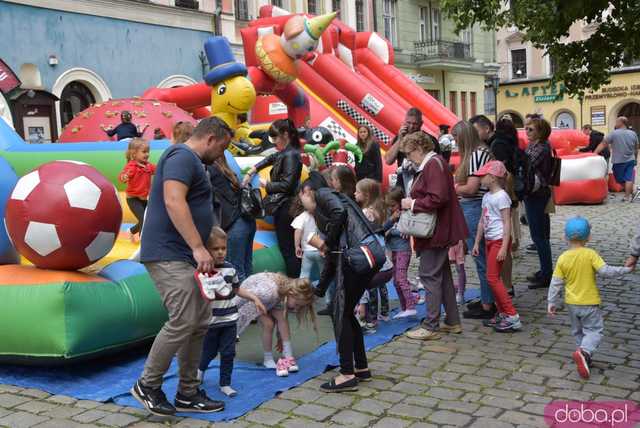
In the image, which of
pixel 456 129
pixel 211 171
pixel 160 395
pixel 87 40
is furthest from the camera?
pixel 87 40

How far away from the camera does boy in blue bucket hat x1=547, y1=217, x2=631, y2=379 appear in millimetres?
4820

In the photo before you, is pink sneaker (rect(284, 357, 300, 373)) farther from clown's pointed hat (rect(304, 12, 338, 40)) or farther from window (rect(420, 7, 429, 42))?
window (rect(420, 7, 429, 42))

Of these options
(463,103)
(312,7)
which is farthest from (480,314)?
(463,103)

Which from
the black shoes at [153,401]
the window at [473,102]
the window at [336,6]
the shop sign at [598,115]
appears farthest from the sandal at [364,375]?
the shop sign at [598,115]

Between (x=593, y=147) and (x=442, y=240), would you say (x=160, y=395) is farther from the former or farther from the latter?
(x=593, y=147)

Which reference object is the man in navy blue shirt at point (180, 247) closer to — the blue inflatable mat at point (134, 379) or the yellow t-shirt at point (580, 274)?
the blue inflatable mat at point (134, 379)

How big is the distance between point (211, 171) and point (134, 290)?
1.06 meters

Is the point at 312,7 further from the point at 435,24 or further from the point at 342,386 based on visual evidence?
the point at 342,386

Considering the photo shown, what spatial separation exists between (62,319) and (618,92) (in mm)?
38851

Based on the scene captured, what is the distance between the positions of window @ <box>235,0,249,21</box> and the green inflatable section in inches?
768

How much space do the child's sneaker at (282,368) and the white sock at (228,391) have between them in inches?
15.9

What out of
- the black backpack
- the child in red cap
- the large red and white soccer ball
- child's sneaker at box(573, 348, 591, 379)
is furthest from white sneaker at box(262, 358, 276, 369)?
the black backpack

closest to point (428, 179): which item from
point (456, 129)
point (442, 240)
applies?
point (442, 240)

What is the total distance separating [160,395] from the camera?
4395mm
